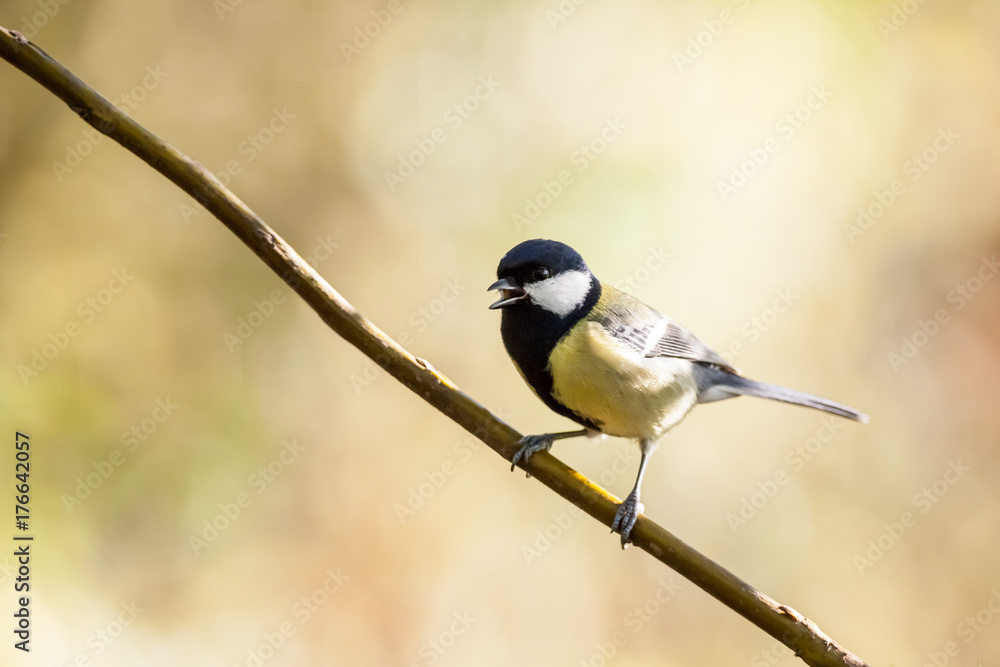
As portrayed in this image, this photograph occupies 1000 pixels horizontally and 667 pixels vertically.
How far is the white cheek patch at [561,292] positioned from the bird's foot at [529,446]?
1.35 feet

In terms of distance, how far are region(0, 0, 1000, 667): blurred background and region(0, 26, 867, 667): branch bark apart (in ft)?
8.45

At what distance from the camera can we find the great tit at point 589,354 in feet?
7.32

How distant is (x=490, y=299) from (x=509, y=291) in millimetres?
2456

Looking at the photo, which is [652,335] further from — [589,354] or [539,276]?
[539,276]

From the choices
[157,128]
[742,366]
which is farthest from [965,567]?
[157,128]

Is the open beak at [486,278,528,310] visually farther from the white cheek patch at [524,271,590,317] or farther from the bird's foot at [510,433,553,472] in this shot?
the bird's foot at [510,433,553,472]

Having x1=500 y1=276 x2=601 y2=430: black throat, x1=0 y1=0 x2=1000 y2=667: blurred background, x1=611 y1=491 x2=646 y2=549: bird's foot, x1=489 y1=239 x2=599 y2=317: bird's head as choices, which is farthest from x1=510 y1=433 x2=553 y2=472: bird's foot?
x1=0 y1=0 x2=1000 y2=667: blurred background

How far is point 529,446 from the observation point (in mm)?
2225

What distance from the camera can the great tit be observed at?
2230 millimetres

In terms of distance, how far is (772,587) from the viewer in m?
4.65

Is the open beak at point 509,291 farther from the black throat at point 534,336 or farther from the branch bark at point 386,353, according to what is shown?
the branch bark at point 386,353

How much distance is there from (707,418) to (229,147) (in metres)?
3.50

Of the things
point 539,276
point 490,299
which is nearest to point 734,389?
point 539,276

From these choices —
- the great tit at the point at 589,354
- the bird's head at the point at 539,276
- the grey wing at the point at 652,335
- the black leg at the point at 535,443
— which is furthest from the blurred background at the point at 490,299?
the bird's head at the point at 539,276
